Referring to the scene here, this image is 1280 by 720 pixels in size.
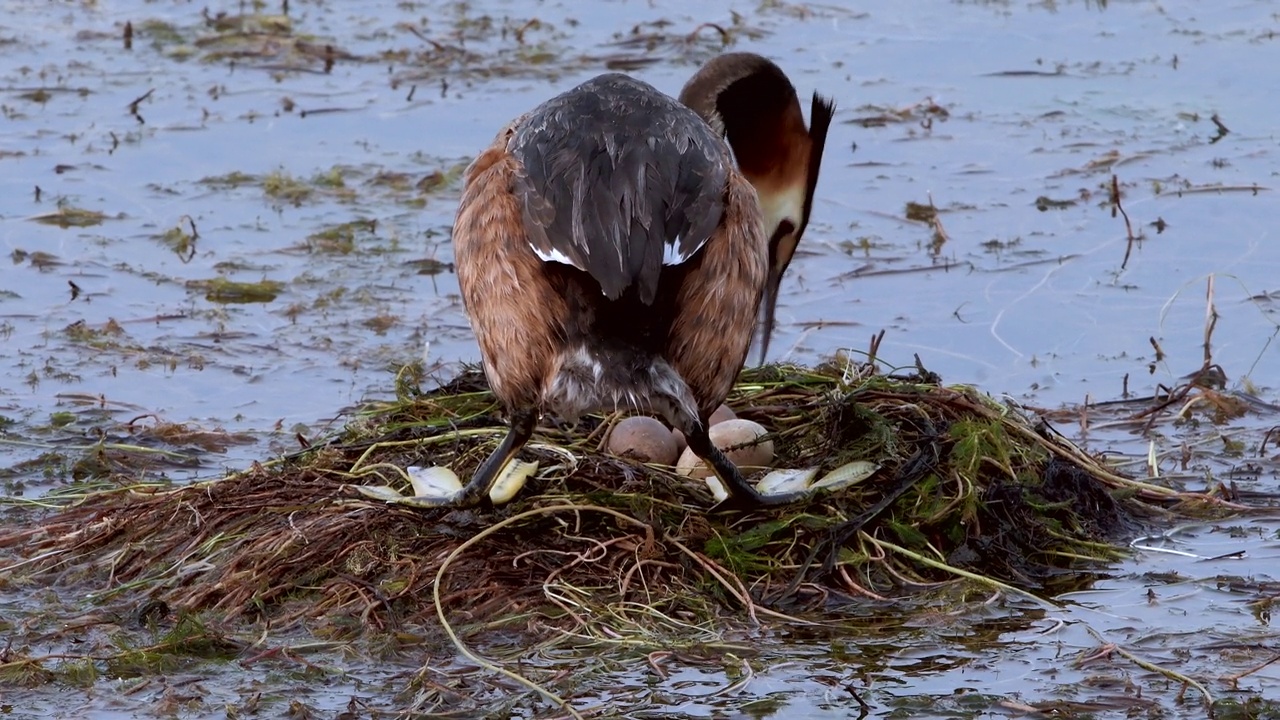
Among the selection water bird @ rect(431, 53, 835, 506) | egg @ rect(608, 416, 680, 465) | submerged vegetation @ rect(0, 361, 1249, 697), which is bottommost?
submerged vegetation @ rect(0, 361, 1249, 697)

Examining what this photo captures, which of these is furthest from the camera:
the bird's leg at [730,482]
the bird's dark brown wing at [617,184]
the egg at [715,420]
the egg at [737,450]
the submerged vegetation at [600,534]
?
the egg at [715,420]

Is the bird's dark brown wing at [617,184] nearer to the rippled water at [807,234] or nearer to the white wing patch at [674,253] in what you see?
the white wing patch at [674,253]

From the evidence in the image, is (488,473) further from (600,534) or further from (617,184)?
(617,184)

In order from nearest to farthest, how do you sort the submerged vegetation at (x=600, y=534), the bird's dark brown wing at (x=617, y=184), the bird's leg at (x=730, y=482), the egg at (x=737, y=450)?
the bird's dark brown wing at (x=617, y=184), the submerged vegetation at (x=600, y=534), the bird's leg at (x=730, y=482), the egg at (x=737, y=450)

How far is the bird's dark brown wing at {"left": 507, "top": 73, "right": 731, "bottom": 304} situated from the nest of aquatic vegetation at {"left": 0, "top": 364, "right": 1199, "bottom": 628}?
0.82m

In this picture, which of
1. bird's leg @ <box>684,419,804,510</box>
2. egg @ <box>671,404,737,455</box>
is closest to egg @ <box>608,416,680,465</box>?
egg @ <box>671,404,737,455</box>

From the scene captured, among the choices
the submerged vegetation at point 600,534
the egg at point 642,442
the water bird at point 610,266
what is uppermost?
the water bird at point 610,266

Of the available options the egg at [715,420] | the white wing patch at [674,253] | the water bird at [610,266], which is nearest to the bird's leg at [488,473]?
the water bird at [610,266]

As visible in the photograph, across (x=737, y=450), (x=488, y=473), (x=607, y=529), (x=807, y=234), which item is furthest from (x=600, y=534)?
(x=807, y=234)

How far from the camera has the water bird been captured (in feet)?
15.7

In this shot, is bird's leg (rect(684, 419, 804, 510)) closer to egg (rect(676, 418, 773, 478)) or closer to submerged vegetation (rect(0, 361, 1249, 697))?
submerged vegetation (rect(0, 361, 1249, 697))

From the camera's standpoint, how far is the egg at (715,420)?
19.1ft

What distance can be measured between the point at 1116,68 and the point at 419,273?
4906mm

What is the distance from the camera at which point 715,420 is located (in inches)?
231
